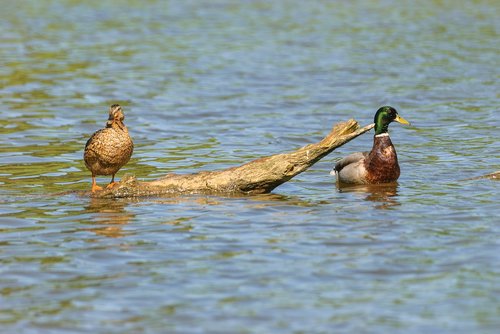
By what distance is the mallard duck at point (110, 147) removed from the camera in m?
11.4

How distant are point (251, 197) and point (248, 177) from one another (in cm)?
23

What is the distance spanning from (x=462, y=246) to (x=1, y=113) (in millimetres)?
11264

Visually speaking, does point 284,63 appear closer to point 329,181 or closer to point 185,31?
point 185,31

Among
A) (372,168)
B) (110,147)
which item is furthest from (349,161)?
(110,147)

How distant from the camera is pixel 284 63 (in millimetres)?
24844

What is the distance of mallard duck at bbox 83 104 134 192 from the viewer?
1136cm

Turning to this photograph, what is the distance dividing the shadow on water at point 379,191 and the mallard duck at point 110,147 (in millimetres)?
2692

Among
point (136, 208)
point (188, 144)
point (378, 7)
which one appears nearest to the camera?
point (136, 208)

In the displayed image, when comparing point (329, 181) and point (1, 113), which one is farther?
point (1, 113)

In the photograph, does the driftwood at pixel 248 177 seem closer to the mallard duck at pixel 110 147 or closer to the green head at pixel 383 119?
the mallard duck at pixel 110 147

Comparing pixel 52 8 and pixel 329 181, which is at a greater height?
pixel 52 8

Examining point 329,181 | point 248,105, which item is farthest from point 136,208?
point 248,105

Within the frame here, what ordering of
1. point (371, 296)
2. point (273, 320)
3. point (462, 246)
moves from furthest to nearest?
point (462, 246)
point (371, 296)
point (273, 320)

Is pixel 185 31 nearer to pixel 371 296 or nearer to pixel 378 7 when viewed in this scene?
pixel 378 7
